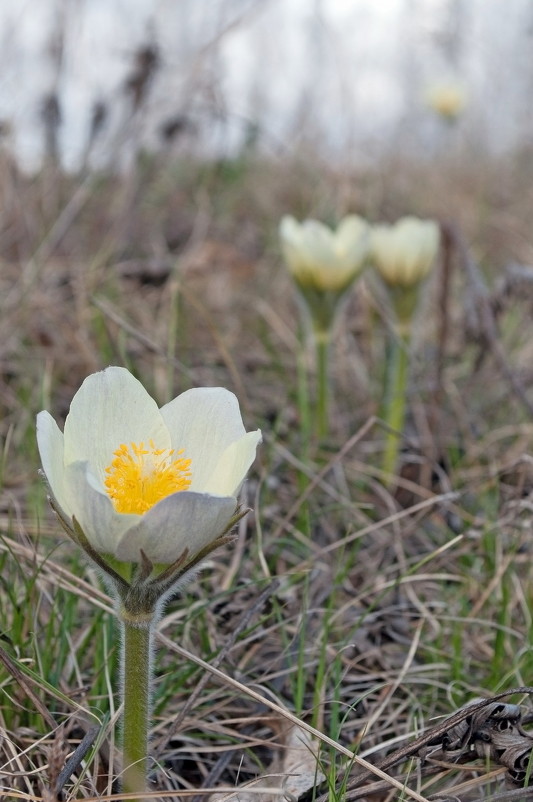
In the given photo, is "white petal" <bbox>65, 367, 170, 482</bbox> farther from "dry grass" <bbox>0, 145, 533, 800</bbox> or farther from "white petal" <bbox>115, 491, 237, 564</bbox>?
"dry grass" <bbox>0, 145, 533, 800</bbox>

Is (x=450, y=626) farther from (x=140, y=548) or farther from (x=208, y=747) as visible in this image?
(x=140, y=548)

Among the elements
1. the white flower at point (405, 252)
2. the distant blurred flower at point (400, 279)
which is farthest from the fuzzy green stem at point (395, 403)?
the white flower at point (405, 252)

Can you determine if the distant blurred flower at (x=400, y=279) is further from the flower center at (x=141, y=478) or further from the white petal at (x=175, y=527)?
the white petal at (x=175, y=527)

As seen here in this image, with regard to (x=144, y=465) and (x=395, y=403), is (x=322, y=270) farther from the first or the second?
(x=144, y=465)

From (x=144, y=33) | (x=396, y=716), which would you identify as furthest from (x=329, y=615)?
(x=144, y=33)

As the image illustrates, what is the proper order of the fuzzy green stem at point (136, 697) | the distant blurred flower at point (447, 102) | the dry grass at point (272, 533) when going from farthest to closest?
the distant blurred flower at point (447, 102) < the dry grass at point (272, 533) < the fuzzy green stem at point (136, 697)

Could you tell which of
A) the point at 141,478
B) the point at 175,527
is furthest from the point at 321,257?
Answer: the point at 175,527

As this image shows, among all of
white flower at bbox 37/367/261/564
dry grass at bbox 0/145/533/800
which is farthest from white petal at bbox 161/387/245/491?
dry grass at bbox 0/145/533/800
